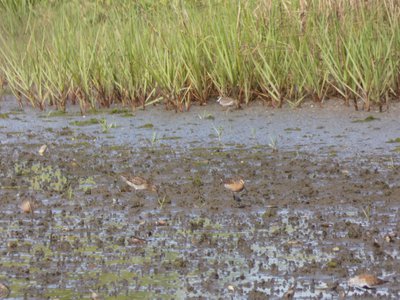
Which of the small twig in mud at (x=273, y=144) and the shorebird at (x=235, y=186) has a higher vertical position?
the shorebird at (x=235, y=186)

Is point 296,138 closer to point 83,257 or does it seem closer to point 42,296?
point 83,257

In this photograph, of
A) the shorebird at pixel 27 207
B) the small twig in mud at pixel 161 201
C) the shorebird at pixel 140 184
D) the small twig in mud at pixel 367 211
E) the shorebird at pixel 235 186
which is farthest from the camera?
the shorebird at pixel 140 184

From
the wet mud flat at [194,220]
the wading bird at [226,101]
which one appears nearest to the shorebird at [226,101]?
the wading bird at [226,101]

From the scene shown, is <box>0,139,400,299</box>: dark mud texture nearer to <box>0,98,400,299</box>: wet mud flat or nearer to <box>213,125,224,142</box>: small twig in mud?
<box>0,98,400,299</box>: wet mud flat

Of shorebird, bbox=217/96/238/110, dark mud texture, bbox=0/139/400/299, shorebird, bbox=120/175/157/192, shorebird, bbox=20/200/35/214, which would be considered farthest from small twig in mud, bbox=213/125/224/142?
shorebird, bbox=20/200/35/214

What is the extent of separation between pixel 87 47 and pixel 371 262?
565 centimetres

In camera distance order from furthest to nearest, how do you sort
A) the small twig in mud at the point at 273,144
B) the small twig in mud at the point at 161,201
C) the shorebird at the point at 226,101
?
the shorebird at the point at 226,101, the small twig in mud at the point at 273,144, the small twig in mud at the point at 161,201

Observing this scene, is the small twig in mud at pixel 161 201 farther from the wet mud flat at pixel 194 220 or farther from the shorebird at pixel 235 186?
the shorebird at pixel 235 186

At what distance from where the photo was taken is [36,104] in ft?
33.4

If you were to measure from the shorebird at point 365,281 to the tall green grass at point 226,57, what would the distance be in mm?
4450

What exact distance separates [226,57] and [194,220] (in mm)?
3629

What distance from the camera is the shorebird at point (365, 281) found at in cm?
448

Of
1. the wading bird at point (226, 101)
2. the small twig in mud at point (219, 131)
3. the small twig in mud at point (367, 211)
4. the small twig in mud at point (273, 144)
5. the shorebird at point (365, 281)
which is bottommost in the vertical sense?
the wading bird at point (226, 101)

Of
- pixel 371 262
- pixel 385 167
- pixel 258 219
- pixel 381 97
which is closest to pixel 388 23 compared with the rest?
pixel 381 97
